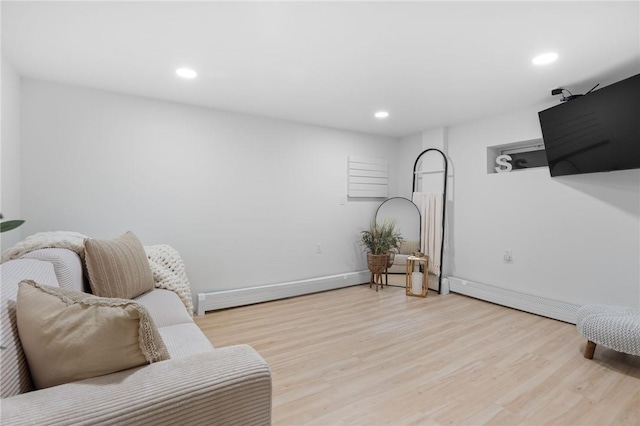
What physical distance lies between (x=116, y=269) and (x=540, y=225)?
388 cm

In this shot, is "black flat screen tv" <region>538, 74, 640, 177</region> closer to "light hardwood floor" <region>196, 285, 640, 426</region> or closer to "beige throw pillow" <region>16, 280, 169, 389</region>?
"light hardwood floor" <region>196, 285, 640, 426</region>

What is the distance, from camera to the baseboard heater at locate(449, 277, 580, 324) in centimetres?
299

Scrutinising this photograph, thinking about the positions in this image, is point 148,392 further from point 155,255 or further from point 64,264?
point 155,255

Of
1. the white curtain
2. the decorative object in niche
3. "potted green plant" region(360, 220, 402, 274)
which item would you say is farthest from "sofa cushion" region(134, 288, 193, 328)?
the decorative object in niche

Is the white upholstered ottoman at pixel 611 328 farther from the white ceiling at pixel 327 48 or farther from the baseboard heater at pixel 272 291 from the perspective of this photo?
the baseboard heater at pixel 272 291

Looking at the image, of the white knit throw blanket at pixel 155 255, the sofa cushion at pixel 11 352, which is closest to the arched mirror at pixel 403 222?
the white knit throw blanket at pixel 155 255

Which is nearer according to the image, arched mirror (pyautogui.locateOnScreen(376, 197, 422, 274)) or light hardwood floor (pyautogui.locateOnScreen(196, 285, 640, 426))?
light hardwood floor (pyautogui.locateOnScreen(196, 285, 640, 426))

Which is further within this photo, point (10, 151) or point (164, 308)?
point (10, 151)

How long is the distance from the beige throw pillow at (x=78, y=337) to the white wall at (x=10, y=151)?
1.92 m

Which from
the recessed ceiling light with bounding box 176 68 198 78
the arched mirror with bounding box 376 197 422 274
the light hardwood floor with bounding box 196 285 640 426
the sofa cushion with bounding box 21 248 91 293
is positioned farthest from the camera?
the arched mirror with bounding box 376 197 422 274

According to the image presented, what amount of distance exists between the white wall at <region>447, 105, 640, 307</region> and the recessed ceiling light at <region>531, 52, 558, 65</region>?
1.16 m

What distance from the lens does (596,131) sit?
250 centimetres

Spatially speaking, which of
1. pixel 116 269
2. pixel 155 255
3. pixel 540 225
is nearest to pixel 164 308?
pixel 116 269

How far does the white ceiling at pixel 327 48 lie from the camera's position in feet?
5.54
